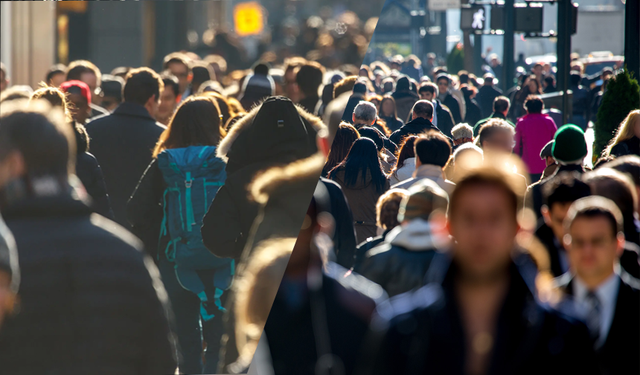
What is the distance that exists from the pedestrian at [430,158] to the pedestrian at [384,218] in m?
0.08

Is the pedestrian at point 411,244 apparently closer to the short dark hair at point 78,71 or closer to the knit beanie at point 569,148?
the knit beanie at point 569,148

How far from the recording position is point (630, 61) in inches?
253

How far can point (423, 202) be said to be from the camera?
2334 millimetres

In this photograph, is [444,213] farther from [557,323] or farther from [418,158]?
[418,158]

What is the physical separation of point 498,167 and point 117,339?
1.17 meters

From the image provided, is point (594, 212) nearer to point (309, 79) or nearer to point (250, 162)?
point (250, 162)

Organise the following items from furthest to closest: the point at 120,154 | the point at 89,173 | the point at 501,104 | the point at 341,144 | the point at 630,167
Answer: the point at 501,104 < the point at 120,154 < the point at 89,173 < the point at 341,144 < the point at 630,167

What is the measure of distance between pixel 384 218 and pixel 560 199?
0.53m

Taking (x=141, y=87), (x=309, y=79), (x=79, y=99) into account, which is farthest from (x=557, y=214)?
(x=309, y=79)

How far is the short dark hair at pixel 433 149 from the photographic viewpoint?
2756mm

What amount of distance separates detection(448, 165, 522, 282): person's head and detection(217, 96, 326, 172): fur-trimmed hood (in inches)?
64.6

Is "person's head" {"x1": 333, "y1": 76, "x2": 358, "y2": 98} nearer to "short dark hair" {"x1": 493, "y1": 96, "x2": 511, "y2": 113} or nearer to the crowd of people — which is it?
the crowd of people

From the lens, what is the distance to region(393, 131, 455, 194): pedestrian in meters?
2.66

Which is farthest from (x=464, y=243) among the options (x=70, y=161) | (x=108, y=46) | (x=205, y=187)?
(x=108, y=46)
